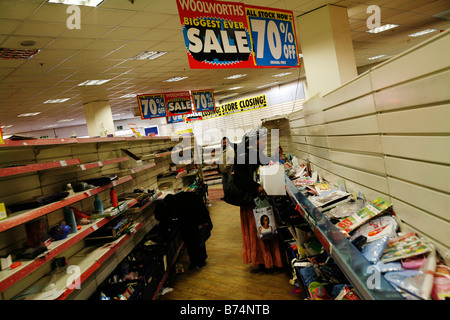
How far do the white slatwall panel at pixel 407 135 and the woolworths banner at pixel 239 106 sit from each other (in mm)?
11965

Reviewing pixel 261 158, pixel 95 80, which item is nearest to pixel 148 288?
pixel 261 158

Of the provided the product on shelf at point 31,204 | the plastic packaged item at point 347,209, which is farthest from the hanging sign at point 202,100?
the plastic packaged item at point 347,209

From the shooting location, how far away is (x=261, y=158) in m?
4.26

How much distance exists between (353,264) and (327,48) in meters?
4.66

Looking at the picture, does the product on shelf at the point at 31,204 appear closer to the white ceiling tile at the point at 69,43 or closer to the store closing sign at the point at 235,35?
the store closing sign at the point at 235,35

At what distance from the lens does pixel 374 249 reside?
1483 mm

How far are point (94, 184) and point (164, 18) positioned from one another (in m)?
3.22

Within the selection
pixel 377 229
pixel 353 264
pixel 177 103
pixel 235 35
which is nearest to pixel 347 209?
pixel 377 229

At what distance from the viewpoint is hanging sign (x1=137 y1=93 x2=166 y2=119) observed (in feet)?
29.6

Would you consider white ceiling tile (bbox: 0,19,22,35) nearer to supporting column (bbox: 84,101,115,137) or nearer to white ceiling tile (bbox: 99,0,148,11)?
white ceiling tile (bbox: 99,0,148,11)

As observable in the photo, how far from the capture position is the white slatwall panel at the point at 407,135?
1.23m

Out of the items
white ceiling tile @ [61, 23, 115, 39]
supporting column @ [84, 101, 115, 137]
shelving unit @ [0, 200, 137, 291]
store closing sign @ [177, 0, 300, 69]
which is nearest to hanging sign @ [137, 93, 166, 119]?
supporting column @ [84, 101, 115, 137]

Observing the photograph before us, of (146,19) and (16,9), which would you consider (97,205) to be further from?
(146,19)
